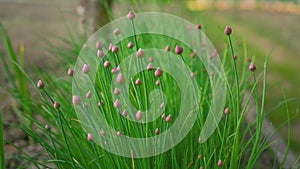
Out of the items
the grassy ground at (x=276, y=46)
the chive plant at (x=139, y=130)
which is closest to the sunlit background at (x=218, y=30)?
the grassy ground at (x=276, y=46)

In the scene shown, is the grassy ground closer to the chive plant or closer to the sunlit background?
the sunlit background

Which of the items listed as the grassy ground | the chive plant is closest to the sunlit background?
the grassy ground

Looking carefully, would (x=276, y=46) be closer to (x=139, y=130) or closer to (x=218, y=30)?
(x=218, y=30)

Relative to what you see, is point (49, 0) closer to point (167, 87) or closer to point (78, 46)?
point (78, 46)

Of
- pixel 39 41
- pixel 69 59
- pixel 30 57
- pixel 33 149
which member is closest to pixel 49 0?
pixel 39 41

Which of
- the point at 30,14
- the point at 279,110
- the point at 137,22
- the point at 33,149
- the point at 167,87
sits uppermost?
the point at 30,14

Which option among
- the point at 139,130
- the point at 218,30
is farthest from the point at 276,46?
the point at 139,130

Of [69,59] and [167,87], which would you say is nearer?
[167,87]

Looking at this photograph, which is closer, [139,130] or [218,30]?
[139,130]

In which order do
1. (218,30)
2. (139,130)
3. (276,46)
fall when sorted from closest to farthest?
(139,130) → (218,30) → (276,46)
